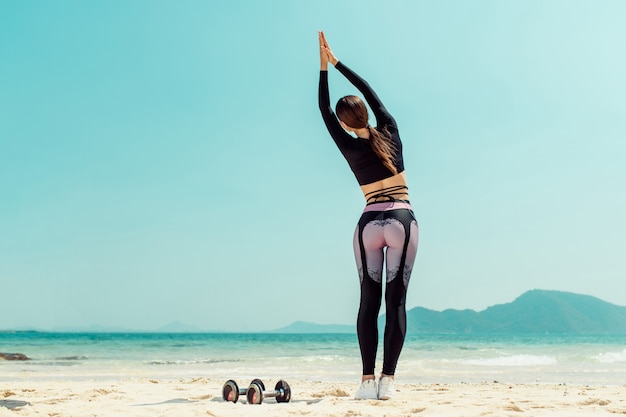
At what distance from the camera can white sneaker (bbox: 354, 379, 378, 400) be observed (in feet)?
13.2

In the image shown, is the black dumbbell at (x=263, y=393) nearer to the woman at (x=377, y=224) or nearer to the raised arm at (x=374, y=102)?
the woman at (x=377, y=224)

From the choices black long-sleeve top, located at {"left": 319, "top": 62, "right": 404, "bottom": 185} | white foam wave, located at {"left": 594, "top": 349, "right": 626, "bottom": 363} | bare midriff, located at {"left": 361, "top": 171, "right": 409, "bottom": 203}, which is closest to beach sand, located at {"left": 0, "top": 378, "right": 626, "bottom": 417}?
bare midriff, located at {"left": 361, "top": 171, "right": 409, "bottom": 203}

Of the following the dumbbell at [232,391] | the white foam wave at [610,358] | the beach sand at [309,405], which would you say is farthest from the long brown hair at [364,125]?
the white foam wave at [610,358]

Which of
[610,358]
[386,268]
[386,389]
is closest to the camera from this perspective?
[386,389]

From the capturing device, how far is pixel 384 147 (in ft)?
13.5

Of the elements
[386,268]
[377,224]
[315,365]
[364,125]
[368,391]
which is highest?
[364,125]

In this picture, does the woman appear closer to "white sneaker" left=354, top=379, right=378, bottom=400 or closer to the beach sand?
"white sneaker" left=354, top=379, right=378, bottom=400

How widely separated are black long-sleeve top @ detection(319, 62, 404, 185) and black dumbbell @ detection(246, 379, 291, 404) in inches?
55.6

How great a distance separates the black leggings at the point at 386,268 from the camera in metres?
4.04

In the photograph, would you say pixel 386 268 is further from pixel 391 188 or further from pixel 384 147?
pixel 384 147

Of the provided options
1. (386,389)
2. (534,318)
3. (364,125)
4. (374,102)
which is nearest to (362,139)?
(364,125)

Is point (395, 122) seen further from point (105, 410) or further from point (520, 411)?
point (105, 410)

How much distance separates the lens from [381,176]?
164 inches

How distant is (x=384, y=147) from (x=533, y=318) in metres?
124
